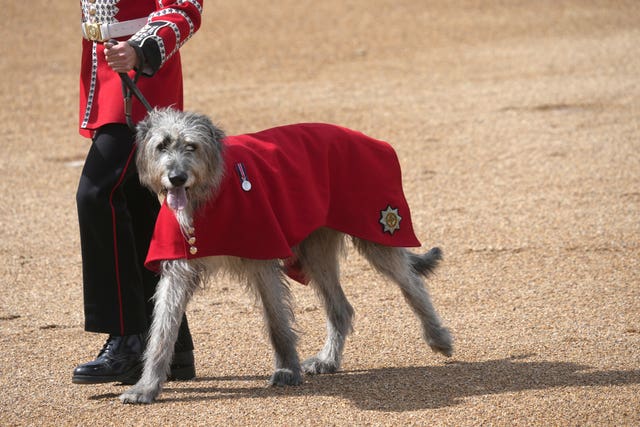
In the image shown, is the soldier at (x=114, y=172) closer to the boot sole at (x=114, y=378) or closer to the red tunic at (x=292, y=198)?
the boot sole at (x=114, y=378)

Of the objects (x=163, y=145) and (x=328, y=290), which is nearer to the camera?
(x=163, y=145)

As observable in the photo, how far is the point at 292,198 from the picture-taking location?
5395mm

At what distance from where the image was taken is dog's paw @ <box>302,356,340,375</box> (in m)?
5.88

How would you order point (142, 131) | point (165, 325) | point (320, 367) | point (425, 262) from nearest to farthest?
point (142, 131)
point (165, 325)
point (320, 367)
point (425, 262)

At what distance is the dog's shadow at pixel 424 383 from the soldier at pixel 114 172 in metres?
0.40

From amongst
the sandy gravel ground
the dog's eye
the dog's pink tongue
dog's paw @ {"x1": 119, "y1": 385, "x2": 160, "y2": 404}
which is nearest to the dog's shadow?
Answer: the sandy gravel ground

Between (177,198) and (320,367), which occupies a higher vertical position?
(177,198)

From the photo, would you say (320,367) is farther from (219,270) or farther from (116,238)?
Result: (116,238)

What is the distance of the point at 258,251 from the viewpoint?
17.0 feet

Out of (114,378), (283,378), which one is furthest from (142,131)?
(283,378)

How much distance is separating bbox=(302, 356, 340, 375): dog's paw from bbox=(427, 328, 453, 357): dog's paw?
552 mm

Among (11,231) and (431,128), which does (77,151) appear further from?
(431,128)

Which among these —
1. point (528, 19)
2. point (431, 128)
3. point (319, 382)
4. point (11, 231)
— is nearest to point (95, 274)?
point (319, 382)

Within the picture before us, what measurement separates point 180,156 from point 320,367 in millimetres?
1609
